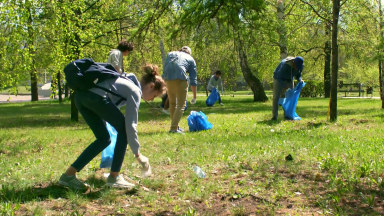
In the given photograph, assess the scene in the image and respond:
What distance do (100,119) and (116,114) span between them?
0.29 metres

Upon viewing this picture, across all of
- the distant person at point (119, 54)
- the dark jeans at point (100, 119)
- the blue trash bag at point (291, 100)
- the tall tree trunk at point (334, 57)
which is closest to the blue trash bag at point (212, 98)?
the blue trash bag at point (291, 100)

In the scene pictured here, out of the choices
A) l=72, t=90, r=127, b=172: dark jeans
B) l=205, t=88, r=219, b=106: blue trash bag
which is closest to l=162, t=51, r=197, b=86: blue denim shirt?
l=72, t=90, r=127, b=172: dark jeans

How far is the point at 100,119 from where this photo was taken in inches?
150

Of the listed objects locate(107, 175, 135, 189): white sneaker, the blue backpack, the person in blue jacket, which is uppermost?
the person in blue jacket

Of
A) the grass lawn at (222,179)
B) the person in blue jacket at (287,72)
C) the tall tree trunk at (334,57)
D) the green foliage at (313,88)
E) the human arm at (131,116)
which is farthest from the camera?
the green foliage at (313,88)

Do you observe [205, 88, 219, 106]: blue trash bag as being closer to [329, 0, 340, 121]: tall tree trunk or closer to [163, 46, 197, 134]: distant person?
[329, 0, 340, 121]: tall tree trunk

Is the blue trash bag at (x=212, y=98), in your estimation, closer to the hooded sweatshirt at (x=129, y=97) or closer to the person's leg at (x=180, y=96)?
the person's leg at (x=180, y=96)

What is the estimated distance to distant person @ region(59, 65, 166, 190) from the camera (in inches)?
141

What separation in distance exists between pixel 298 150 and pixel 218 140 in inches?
60.3

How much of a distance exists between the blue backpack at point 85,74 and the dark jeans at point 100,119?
10cm

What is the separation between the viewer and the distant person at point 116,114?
11.7 feet

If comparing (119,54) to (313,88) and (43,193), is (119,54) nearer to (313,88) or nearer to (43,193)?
(43,193)

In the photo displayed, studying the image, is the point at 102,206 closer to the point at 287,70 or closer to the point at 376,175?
the point at 376,175

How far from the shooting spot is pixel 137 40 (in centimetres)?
802
